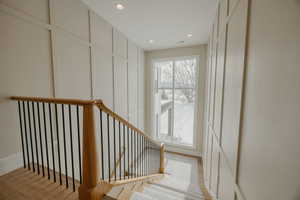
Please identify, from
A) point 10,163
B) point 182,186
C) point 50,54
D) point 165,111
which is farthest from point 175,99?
point 10,163

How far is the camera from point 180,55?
13.1 feet

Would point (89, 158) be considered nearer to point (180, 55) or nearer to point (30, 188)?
point (30, 188)

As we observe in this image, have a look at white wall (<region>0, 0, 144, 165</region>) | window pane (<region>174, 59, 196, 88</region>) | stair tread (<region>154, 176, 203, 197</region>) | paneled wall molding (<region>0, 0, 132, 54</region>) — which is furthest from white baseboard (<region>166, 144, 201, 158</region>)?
paneled wall molding (<region>0, 0, 132, 54</region>)

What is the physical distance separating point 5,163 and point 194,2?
11.5 feet

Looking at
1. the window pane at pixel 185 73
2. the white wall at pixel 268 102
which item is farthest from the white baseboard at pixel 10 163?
the window pane at pixel 185 73

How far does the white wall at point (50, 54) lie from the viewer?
128 centimetres

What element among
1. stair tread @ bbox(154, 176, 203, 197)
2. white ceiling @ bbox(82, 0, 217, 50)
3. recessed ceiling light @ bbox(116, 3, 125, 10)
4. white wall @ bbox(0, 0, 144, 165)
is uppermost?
white ceiling @ bbox(82, 0, 217, 50)

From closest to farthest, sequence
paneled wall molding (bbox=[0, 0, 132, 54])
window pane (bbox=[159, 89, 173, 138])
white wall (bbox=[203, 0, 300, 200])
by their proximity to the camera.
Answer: white wall (bbox=[203, 0, 300, 200]) → paneled wall molding (bbox=[0, 0, 132, 54]) → window pane (bbox=[159, 89, 173, 138])

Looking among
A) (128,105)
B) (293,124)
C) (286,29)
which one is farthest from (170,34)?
(293,124)

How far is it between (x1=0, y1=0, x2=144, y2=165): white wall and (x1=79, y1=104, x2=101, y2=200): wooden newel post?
1.17m

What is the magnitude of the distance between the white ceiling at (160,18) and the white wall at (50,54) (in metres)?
0.32

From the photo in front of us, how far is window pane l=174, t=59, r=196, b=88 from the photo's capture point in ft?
13.4

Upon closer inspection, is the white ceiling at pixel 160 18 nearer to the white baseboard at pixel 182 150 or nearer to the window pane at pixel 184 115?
the window pane at pixel 184 115

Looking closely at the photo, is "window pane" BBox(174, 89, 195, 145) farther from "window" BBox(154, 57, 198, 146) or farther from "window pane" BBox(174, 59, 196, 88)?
"window pane" BBox(174, 59, 196, 88)
